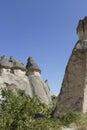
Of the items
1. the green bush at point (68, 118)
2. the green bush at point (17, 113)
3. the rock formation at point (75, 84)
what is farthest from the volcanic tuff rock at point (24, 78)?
the green bush at point (17, 113)

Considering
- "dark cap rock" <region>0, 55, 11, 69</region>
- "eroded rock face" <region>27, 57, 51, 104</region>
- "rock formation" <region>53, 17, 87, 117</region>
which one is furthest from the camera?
"dark cap rock" <region>0, 55, 11, 69</region>

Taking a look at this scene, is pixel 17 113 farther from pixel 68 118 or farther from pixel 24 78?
pixel 24 78

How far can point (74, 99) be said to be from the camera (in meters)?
17.2

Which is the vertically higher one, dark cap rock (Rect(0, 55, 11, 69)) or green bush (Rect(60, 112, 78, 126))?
dark cap rock (Rect(0, 55, 11, 69))

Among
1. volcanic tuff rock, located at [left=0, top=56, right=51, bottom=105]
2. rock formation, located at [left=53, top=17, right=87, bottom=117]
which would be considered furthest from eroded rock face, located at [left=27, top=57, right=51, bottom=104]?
rock formation, located at [left=53, top=17, right=87, bottom=117]

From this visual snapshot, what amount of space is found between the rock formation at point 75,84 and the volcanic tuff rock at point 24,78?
2347 cm

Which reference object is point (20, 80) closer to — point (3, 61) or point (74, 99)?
point (3, 61)

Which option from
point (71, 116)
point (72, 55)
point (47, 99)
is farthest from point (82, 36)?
point (47, 99)

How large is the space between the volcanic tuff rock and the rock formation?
77.0 feet

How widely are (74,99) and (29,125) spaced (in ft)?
20.6

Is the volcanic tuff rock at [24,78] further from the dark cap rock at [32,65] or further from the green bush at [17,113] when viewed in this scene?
the green bush at [17,113]

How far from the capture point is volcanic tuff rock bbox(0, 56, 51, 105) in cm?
4238

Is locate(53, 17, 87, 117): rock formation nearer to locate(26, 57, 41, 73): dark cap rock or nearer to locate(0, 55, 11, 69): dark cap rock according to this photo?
locate(0, 55, 11, 69): dark cap rock

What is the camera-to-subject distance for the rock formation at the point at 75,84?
55.8 ft
